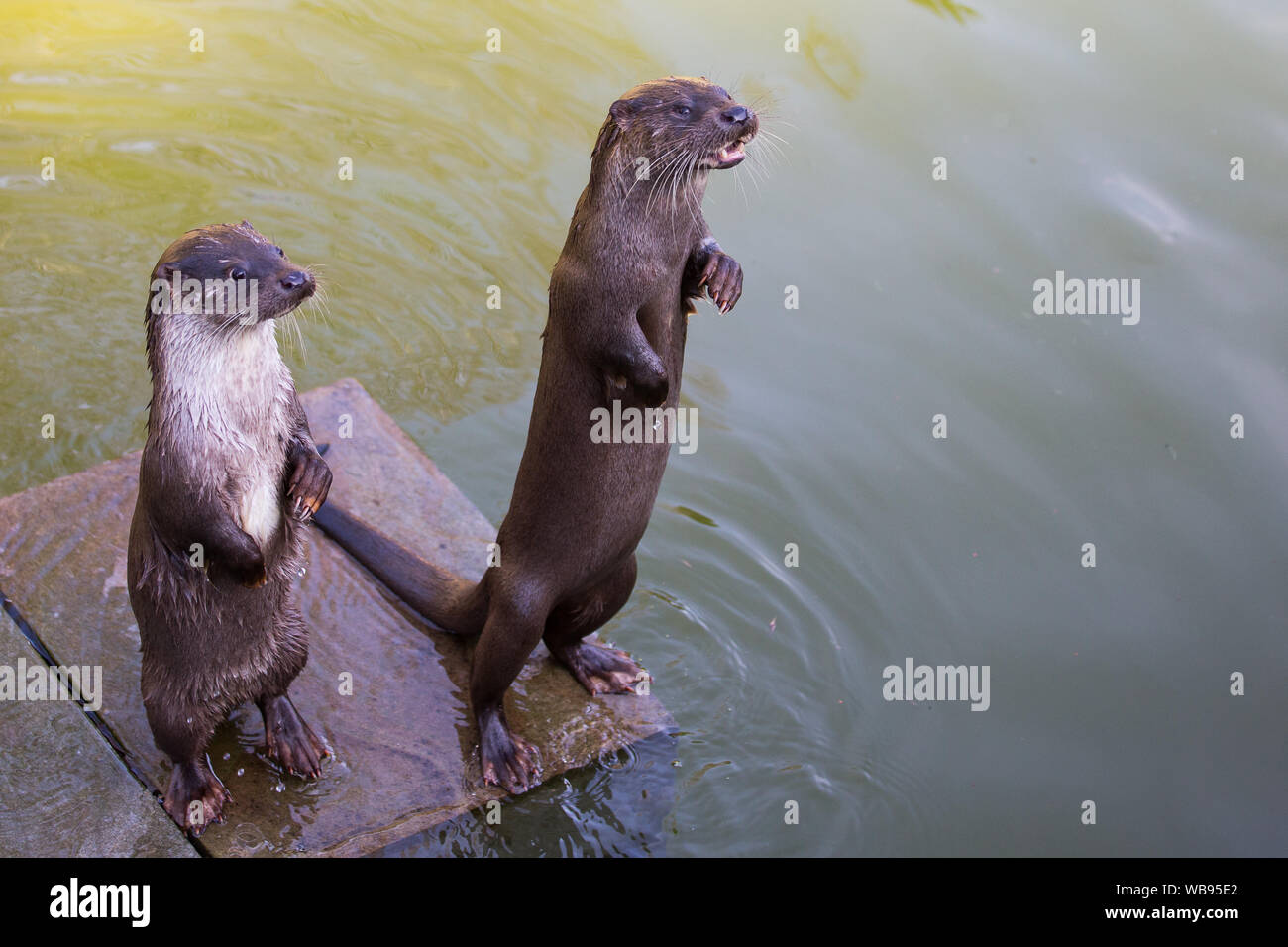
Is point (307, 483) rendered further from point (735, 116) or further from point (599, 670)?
point (735, 116)

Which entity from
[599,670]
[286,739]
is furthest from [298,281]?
[599,670]

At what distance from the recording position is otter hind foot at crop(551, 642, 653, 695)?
3.94m

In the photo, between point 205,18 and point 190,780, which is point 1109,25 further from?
point 190,780

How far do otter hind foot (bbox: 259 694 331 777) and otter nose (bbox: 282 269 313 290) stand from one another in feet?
Answer: 3.83

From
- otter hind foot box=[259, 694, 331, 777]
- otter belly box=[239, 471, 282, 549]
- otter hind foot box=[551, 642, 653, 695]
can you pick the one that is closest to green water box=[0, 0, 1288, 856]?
otter hind foot box=[551, 642, 653, 695]

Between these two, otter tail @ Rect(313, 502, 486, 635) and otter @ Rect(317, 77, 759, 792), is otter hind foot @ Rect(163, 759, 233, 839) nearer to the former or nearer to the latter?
otter @ Rect(317, 77, 759, 792)

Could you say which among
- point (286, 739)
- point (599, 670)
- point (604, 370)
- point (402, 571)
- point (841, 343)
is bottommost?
point (286, 739)

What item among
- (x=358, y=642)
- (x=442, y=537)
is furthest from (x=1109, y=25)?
(x=358, y=642)

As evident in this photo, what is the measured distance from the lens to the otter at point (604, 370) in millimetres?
3092

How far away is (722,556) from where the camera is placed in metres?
4.81

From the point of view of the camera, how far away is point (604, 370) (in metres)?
3.17

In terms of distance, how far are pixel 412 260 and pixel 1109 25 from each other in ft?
15.7

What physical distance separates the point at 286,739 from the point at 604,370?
1322 millimetres
